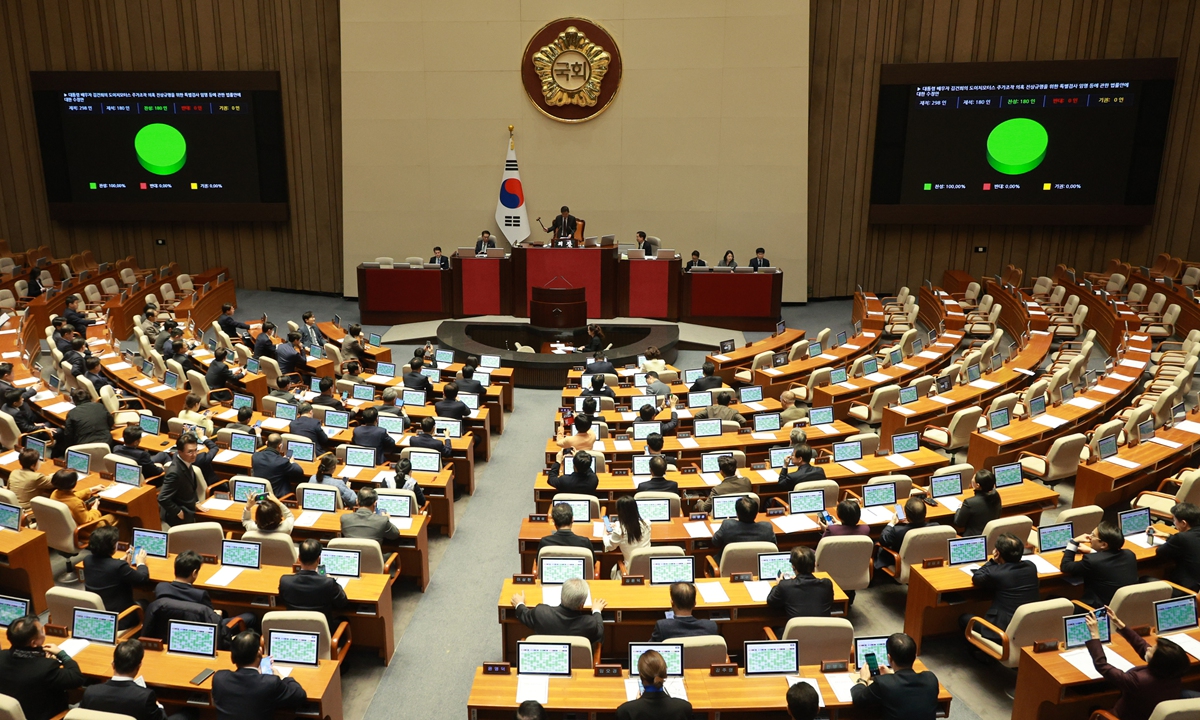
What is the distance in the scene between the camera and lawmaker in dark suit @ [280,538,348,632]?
595 cm

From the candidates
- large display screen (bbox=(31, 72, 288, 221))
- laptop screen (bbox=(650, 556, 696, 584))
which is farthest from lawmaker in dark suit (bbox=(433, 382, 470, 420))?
large display screen (bbox=(31, 72, 288, 221))

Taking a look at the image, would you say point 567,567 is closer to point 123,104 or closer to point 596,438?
point 596,438

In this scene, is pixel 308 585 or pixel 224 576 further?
pixel 224 576

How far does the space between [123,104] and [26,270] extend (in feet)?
14.3

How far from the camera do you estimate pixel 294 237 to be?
20.8 meters

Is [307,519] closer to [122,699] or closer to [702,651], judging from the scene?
[122,699]

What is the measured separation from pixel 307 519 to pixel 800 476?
4493 mm

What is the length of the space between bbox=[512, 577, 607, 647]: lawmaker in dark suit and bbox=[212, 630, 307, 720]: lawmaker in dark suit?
1.62m

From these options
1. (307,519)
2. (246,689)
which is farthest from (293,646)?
(307,519)

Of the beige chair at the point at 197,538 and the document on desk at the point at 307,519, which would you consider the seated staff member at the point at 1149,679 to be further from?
the beige chair at the point at 197,538

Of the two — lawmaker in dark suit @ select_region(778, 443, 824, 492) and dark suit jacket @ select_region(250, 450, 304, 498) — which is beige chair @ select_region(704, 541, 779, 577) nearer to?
lawmaker in dark suit @ select_region(778, 443, 824, 492)

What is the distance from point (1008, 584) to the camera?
610cm

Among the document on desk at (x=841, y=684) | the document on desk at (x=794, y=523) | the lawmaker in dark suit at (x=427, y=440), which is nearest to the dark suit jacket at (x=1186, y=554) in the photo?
the document on desk at (x=794, y=523)

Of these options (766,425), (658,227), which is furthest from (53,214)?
(766,425)
